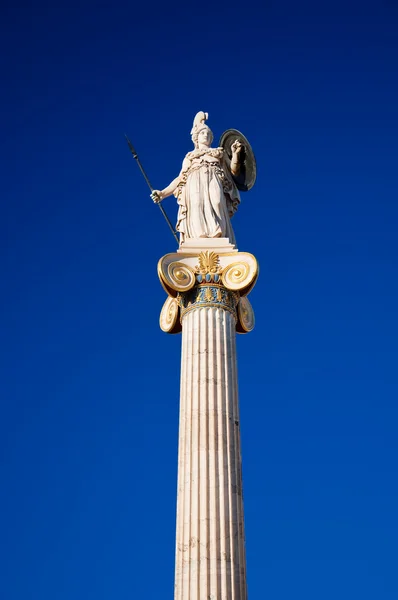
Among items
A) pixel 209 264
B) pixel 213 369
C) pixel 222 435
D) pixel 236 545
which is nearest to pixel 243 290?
pixel 209 264

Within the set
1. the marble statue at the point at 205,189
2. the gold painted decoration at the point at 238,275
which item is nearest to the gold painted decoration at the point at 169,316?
the gold painted decoration at the point at 238,275

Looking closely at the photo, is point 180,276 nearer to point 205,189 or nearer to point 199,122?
point 205,189

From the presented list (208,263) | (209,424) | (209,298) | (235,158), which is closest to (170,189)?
(235,158)

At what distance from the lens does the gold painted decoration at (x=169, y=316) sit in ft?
75.2

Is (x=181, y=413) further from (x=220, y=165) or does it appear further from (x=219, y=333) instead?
(x=220, y=165)

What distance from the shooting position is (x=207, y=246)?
2309 centimetres

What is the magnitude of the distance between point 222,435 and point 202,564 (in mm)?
3066

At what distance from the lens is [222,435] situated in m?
19.8

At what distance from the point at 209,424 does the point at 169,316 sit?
4304 millimetres

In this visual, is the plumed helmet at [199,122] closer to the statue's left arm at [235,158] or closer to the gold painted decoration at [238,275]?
the statue's left arm at [235,158]

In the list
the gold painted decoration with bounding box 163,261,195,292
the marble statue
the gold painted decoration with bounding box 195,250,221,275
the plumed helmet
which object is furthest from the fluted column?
the plumed helmet

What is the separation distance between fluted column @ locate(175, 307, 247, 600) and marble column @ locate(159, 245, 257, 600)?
2cm

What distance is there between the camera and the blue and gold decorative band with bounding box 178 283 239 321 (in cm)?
2202

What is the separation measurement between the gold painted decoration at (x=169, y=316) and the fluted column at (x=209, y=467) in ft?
2.57
